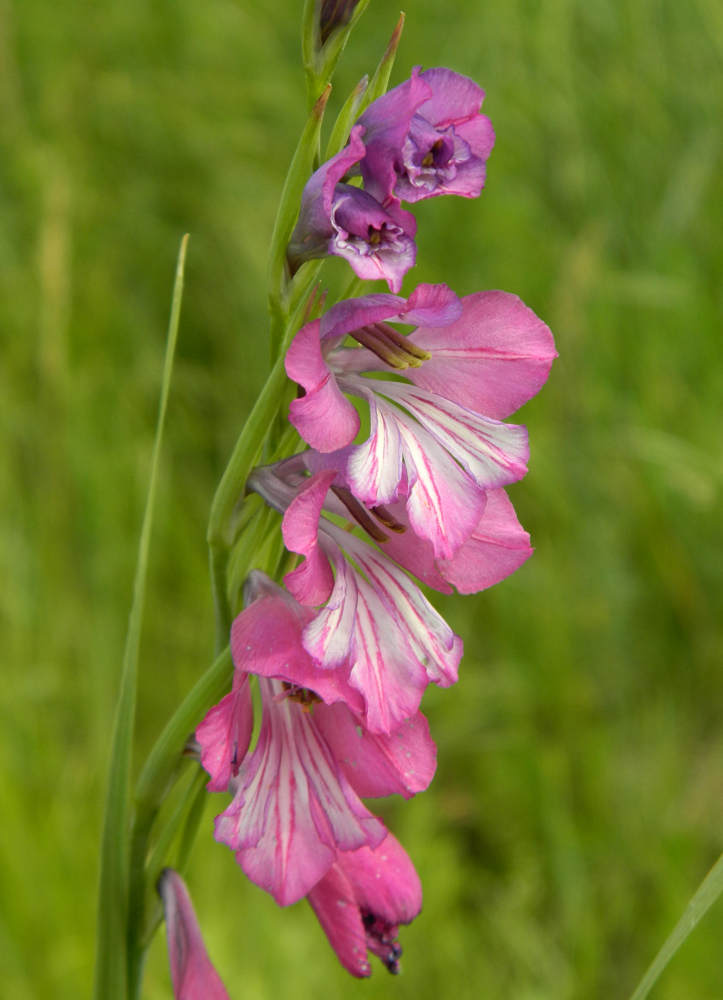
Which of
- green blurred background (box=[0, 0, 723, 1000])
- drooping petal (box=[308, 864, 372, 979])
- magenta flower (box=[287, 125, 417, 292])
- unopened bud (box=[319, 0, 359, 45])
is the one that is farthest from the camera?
green blurred background (box=[0, 0, 723, 1000])

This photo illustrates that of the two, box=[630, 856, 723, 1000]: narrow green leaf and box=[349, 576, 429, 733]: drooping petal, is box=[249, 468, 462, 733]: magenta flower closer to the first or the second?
box=[349, 576, 429, 733]: drooping petal

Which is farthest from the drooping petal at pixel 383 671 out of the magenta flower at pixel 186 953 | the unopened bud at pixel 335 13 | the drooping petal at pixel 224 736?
the unopened bud at pixel 335 13

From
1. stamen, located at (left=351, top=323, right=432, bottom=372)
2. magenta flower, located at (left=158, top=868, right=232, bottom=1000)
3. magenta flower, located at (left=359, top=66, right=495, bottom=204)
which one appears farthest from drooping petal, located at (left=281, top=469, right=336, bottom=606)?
magenta flower, located at (left=158, top=868, right=232, bottom=1000)

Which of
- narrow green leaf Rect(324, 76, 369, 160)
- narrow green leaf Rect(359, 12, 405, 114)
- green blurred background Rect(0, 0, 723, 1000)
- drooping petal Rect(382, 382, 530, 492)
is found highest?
narrow green leaf Rect(359, 12, 405, 114)

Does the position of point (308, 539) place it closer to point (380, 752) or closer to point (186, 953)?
point (380, 752)

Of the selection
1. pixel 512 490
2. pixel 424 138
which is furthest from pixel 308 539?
pixel 512 490

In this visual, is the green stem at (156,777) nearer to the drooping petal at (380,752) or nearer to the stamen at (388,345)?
the drooping petal at (380,752)

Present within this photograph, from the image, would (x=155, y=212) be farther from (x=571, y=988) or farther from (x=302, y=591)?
(x=302, y=591)

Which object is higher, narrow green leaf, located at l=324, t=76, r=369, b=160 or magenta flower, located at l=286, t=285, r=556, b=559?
narrow green leaf, located at l=324, t=76, r=369, b=160
